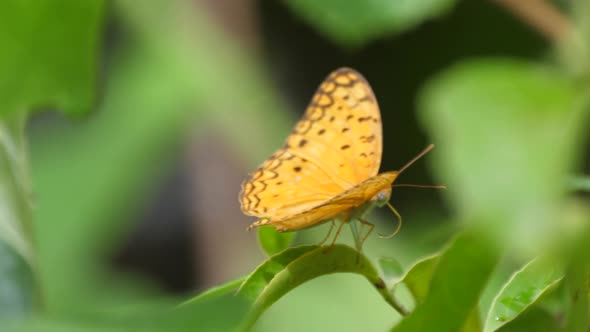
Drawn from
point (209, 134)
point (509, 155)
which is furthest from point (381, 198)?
point (209, 134)

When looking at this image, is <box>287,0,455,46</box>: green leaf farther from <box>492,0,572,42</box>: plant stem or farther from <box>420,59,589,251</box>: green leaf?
<box>420,59,589,251</box>: green leaf

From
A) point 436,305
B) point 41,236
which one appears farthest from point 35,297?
point 41,236

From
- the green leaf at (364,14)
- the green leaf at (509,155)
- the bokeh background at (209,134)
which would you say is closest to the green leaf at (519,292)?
the green leaf at (509,155)

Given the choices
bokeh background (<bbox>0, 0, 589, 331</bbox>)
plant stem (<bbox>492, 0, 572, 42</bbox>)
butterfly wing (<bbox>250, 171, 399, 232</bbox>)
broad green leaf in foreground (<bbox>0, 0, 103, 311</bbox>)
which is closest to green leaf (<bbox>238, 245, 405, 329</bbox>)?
butterfly wing (<bbox>250, 171, 399, 232</bbox>)

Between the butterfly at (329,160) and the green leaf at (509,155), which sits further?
the butterfly at (329,160)

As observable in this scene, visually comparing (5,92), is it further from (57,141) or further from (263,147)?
(57,141)

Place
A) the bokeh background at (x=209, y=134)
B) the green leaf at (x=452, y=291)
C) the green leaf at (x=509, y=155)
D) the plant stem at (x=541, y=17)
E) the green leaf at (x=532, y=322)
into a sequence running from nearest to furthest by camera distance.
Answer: the green leaf at (x=509, y=155) → the green leaf at (x=452, y=291) → the green leaf at (x=532, y=322) → the plant stem at (x=541, y=17) → the bokeh background at (x=209, y=134)

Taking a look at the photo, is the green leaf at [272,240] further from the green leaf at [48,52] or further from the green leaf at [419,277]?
the green leaf at [48,52]

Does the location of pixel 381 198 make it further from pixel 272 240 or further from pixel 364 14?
pixel 364 14
